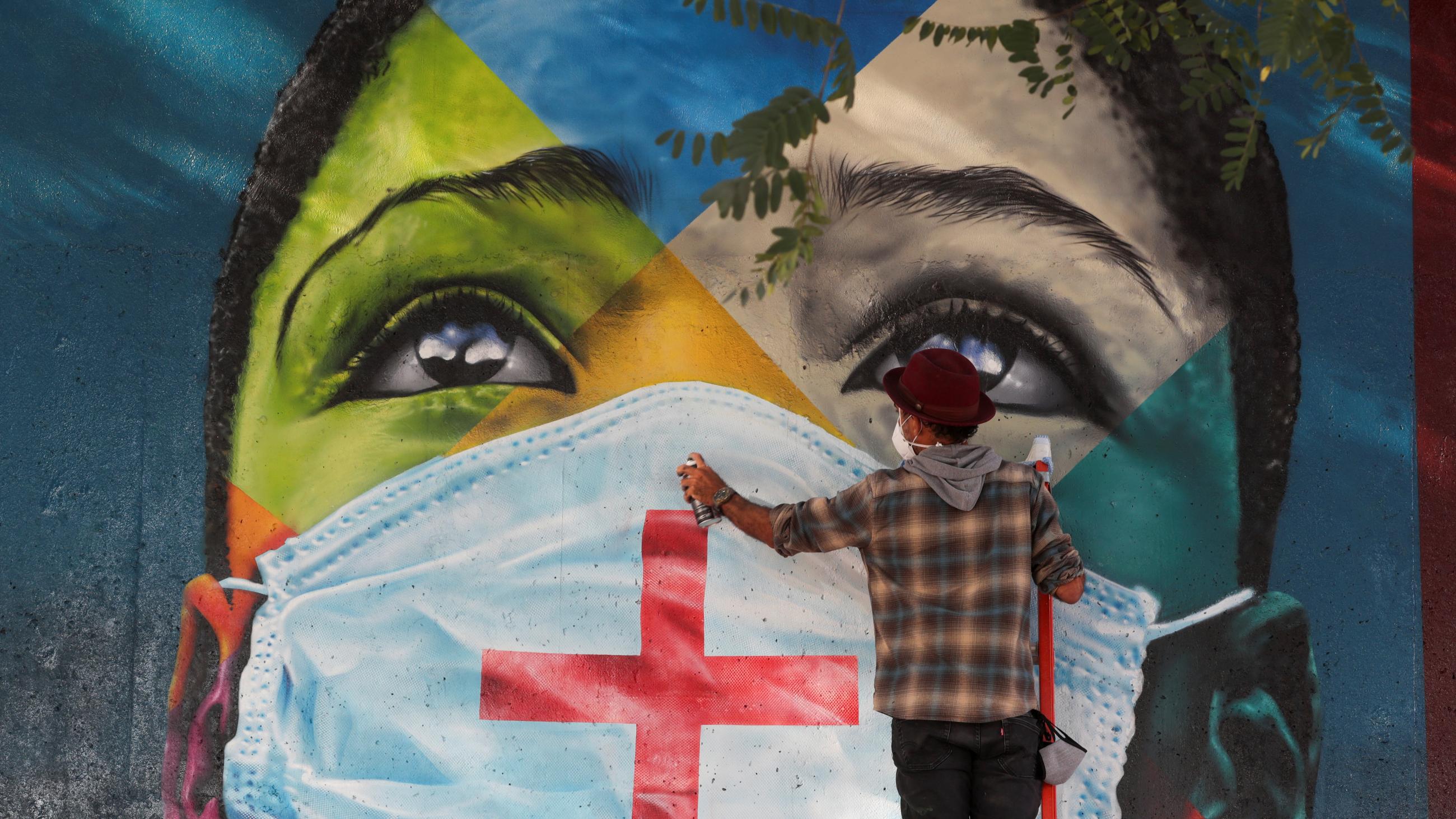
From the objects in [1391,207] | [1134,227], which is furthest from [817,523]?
[1391,207]

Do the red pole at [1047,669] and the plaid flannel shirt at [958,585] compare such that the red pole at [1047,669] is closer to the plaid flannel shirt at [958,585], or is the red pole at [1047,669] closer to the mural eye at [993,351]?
the plaid flannel shirt at [958,585]

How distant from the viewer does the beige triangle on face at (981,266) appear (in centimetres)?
295

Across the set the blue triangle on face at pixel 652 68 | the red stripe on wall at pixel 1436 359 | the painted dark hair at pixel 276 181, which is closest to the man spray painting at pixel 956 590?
the blue triangle on face at pixel 652 68

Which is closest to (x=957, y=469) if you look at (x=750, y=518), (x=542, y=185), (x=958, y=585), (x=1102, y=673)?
(x=958, y=585)

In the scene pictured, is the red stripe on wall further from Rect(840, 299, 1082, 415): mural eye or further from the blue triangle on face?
the blue triangle on face

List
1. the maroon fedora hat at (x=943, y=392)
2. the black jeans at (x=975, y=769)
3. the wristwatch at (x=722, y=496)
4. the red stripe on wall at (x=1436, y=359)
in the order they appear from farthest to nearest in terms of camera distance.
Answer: the red stripe on wall at (x=1436, y=359)
the wristwatch at (x=722, y=496)
the maroon fedora hat at (x=943, y=392)
the black jeans at (x=975, y=769)

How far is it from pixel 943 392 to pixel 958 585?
46cm

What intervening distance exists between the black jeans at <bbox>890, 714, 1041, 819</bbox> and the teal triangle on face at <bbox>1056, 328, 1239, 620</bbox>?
29.1 inches

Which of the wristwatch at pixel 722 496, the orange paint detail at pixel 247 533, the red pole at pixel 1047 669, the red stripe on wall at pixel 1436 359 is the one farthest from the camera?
the orange paint detail at pixel 247 533

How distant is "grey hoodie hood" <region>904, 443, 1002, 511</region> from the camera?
7.83 ft

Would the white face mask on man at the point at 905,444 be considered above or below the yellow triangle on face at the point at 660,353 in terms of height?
below

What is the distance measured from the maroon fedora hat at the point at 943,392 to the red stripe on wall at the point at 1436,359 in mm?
1423

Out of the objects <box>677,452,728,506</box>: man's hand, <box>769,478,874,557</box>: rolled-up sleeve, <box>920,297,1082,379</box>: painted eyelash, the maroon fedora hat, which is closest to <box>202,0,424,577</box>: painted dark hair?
<box>677,452,728,506</box>: man's hand

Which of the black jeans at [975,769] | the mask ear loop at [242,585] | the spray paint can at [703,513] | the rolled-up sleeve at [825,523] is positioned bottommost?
the black jeans at [975,769]
